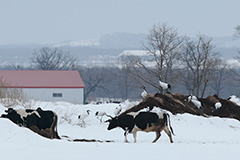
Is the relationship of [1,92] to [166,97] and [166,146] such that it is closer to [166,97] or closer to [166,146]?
[166,97]

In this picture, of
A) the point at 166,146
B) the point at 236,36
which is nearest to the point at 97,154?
the point at 166,146

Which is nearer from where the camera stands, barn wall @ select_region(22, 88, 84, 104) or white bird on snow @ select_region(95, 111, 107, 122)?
white bird on snow @ select_region(95, 111, 107, 122)

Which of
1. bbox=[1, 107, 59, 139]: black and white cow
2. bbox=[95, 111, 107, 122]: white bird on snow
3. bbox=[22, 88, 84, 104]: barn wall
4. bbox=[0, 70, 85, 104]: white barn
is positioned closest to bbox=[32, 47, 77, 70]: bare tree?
bbox=[0, 70, 85, 104]: white barn

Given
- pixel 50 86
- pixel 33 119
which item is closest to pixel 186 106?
pixel 33 119

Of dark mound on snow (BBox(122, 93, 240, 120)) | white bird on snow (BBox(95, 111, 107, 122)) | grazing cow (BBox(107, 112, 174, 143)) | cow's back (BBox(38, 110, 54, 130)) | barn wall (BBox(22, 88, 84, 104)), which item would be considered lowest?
barn wall (BBox(22, 88, 84, 104))

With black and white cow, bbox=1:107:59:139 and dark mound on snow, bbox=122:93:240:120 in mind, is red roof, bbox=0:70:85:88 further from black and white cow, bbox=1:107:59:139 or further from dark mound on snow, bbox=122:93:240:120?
black and white cow, bbox=1:107:59:139

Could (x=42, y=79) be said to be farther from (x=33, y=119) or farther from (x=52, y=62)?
(x=52, y=62)

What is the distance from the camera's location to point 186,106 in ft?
99.2

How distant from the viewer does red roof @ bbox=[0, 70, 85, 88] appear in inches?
2489

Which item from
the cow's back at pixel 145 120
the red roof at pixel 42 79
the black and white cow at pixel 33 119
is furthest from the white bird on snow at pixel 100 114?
the red roof at pixel 42 79

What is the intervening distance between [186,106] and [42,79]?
37034mm

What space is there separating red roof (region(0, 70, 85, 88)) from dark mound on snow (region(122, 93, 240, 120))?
107 feet

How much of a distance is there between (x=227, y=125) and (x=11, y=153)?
56.8ft

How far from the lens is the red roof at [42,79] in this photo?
6322 cm
